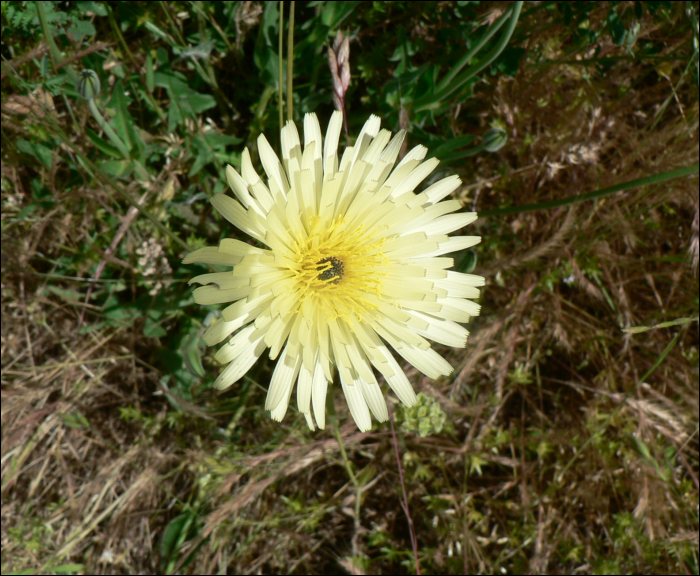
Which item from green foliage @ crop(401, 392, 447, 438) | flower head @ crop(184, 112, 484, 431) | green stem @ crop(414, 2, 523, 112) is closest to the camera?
flower head @ crop(184, 112, 484, 431)

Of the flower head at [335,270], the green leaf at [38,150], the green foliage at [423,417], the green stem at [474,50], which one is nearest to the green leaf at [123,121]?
the green leaf at [38,150]

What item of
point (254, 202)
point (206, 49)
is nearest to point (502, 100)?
point (206, 49)

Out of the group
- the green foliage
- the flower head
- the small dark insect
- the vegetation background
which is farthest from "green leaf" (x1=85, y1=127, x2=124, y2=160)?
the green foliage

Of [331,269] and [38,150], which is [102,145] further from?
[331,269]

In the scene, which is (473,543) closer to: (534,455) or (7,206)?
(534,455)

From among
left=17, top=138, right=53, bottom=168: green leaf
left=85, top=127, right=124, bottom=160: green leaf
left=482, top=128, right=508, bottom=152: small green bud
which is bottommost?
left=482, top=128, right=508, bottom=152: small green bud

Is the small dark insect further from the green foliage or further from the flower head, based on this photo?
the green foliage

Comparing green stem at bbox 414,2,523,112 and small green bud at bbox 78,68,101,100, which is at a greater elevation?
small green bud at bbox 78,68,101,100

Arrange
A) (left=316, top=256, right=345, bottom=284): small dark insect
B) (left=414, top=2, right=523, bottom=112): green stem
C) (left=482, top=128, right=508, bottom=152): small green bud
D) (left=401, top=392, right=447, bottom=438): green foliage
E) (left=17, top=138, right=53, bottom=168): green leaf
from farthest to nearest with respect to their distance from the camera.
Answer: (left=401, top=392, right=447, bottom=438): green foliage < (left=17, top=138, right=53, bottom=168): green leaf < (left=482, top=128, right=508, bottom=152): small green bud < (left=316, top=256, right=345, bottom=284): small dark insect < (left=414, top=2, right=523, bottom=112): green stem
